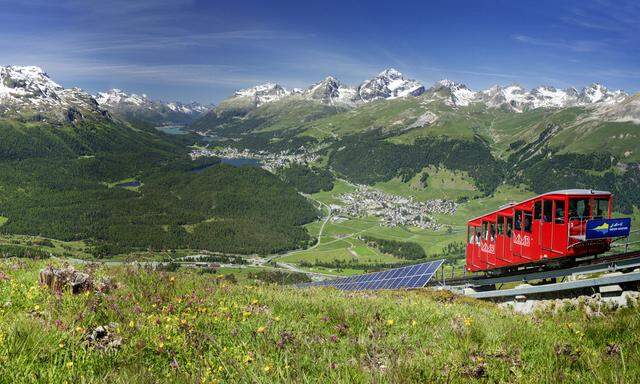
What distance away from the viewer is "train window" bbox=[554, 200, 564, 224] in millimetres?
23041

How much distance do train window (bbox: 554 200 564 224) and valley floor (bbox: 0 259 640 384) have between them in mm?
15542

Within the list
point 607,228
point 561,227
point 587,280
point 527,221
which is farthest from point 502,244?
point 587,280

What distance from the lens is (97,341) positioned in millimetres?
5199

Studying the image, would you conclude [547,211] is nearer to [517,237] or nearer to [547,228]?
[547,228]

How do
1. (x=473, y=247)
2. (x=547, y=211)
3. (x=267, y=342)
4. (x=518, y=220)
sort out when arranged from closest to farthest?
(x=267, y=342) → (x=547, y=211) → (x=518, y=220) → (x=473, y=247)

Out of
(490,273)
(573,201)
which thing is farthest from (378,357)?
(490,273)

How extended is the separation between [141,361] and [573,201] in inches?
989

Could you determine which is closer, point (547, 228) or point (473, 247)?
point (547, 228)

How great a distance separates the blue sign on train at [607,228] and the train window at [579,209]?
0.61m

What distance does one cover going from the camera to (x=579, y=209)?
76.0ft

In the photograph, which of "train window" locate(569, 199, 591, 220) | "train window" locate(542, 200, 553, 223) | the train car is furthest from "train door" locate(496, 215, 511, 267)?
"train window" locate(569, 199, 591, 220)

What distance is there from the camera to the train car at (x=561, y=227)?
2269cm

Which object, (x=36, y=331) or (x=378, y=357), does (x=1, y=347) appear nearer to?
(x=36, y=331)

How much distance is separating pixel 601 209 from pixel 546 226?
3.49 m
